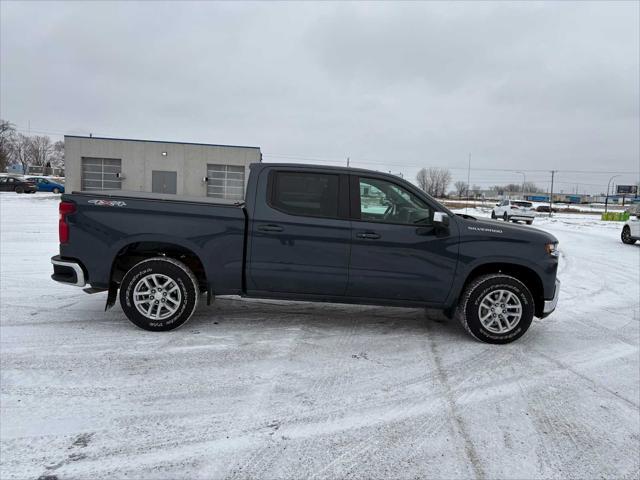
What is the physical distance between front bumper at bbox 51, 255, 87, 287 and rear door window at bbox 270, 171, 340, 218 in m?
2.22

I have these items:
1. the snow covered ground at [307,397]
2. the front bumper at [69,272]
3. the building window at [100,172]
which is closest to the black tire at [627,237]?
the snow covered ground at [307,397]

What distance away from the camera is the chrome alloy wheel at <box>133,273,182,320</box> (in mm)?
4801

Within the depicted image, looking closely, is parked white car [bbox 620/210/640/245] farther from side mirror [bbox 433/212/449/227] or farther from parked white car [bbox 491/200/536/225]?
side mirror [bbox 433/212/449/227]

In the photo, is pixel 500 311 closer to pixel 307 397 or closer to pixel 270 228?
pixel 307 397

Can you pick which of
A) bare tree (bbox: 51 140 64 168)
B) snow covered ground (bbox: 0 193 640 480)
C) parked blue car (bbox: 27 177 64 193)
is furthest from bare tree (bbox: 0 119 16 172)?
snow covered ground (bbox: 0 193 640 480)

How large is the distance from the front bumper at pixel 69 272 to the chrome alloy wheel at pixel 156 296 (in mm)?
630

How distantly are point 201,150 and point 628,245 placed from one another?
A: 1297 inches

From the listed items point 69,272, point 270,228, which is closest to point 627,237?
point 270,228

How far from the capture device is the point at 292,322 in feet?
17.8

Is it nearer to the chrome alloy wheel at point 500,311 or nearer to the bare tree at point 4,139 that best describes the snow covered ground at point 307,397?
the chrome alloy wheel at point 500,311

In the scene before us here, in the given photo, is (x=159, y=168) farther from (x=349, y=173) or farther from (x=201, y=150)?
(x=349, y=173)

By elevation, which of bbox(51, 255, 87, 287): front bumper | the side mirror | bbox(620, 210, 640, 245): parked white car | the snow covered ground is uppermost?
the side mirror

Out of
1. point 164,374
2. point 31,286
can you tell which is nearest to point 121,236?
point 164,374

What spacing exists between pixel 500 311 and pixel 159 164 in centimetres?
3977
